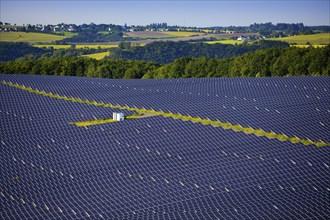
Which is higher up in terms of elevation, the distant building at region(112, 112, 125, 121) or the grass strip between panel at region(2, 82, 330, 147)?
the distant building at region(112, 112, 125, 121)

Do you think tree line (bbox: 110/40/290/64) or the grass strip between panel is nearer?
the grass strip between panel

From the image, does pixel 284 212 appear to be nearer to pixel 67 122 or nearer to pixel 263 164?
pixel 263 164

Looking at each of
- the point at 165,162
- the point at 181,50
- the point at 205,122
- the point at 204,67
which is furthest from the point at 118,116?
the point at 181,50

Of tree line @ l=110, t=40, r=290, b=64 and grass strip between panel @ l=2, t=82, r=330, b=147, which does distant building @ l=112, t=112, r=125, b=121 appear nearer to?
grass strip between panel @ l=2, t=82, r=330, b=147

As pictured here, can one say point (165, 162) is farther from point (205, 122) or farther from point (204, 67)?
point (204, 67)

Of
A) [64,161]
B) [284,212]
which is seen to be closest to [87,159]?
[64,161]

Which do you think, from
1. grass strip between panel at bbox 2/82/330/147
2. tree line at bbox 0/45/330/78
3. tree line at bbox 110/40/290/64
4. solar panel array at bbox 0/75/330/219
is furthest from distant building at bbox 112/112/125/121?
tree line at bbox 110/40/290/64
